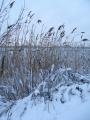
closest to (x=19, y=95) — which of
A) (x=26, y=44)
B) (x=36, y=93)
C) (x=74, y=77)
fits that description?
(x=36, y=93)

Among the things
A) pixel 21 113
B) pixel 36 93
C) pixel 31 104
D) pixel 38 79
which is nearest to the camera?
pixel 21 113

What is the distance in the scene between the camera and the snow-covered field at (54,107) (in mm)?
2799

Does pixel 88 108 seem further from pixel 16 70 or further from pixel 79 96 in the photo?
pixel 16 70

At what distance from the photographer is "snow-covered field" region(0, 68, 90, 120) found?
280cm

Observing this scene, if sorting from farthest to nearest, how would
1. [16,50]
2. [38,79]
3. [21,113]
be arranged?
[16,50]
[38,79]
[21,113]

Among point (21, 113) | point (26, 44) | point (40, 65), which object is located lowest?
point (21, 113)

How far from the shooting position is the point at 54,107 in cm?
299

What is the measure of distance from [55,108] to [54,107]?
0.08 feet

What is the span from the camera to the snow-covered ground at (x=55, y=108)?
2795 millimetres

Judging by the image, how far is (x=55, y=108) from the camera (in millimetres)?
2971

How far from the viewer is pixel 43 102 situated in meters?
3.15

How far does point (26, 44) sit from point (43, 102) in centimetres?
195

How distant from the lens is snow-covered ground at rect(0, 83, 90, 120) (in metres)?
2.79

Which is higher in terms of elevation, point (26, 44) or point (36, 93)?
point (26, 44)
